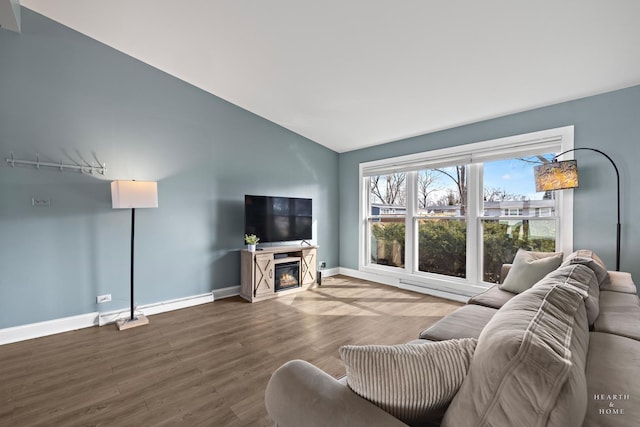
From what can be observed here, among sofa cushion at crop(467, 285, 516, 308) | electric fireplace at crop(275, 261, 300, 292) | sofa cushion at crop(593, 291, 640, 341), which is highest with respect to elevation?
sofa cushion at crop(593, 291, 640, 341)

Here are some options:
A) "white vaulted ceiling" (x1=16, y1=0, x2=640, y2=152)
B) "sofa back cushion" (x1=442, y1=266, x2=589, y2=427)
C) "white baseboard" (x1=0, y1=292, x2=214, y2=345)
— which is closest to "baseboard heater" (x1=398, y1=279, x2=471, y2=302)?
"white vaulted ceiling" (x1=16, y1=0, x2=640, y2=152)

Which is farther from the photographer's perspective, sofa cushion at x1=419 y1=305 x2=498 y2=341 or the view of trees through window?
the view of trees through window

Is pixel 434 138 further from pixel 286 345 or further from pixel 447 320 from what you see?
pixel 286 345

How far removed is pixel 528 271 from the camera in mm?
2684

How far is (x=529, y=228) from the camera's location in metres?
3.51

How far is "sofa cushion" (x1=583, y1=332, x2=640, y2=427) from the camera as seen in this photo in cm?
82

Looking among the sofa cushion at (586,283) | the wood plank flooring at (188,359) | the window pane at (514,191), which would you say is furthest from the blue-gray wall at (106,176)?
the sofa cushion at (586,283)

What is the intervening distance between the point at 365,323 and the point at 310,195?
2.64 m

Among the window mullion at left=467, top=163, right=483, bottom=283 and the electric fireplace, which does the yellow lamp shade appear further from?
the electric fireplace

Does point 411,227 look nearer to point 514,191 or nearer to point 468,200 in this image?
point 468,200

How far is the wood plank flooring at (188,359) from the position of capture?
5.88 feet

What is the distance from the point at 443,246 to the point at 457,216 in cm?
51

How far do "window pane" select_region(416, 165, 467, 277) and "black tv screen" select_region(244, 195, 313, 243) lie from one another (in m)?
1.87

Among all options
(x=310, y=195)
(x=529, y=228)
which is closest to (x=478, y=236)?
(x=529, y=228)
